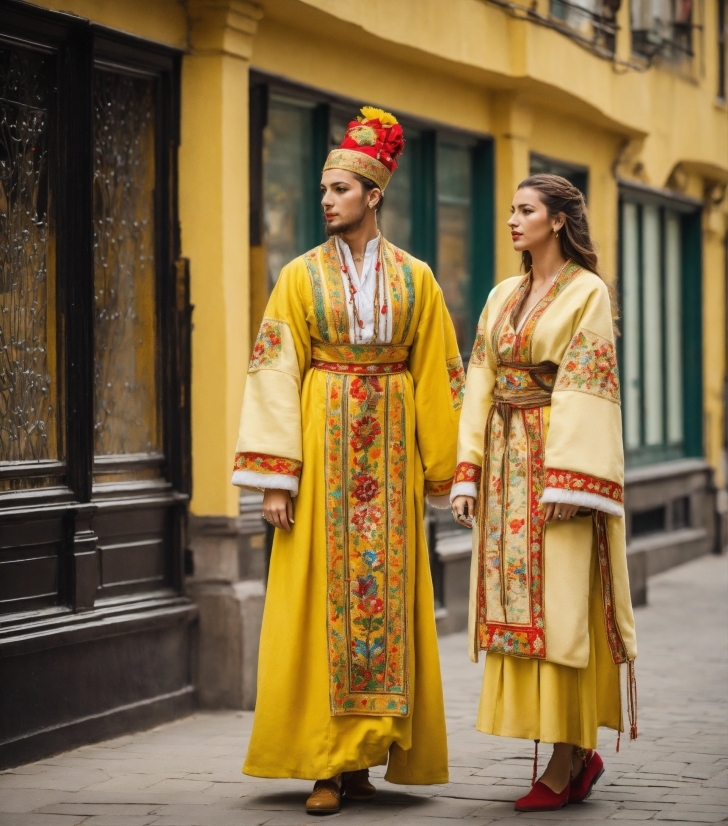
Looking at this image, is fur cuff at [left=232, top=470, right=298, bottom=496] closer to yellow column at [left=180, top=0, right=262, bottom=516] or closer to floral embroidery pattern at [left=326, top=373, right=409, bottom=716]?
floral embroidery pattern at [left=326, top=373, right=409, bottom=716]

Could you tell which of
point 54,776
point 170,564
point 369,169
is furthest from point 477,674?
point 369,169

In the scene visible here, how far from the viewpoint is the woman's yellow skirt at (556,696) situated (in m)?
5.83

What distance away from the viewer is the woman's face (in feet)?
19.7

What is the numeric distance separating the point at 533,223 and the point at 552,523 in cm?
107

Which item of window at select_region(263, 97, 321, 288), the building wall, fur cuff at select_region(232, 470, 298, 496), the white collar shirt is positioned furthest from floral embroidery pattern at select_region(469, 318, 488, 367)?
window at select_region(263, 97, 321, 288)

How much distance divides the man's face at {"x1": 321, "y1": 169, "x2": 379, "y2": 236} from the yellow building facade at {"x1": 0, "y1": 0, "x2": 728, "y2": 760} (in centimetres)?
183

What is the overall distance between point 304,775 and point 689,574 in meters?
9.33

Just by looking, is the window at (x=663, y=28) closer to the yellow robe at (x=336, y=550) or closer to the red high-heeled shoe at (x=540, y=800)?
the yellow robe at (x=336, y=550)

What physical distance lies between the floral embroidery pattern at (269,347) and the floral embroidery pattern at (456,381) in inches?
26.6

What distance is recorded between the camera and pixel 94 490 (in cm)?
754

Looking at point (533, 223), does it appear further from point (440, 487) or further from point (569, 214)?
point (440, 487)

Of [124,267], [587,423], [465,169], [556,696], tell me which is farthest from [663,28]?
[556,696]

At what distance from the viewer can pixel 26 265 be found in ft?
23.4

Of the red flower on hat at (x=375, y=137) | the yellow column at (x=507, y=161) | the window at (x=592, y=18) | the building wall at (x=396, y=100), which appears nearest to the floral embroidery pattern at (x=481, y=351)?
the red flower on hat at (x=375, y=137)
